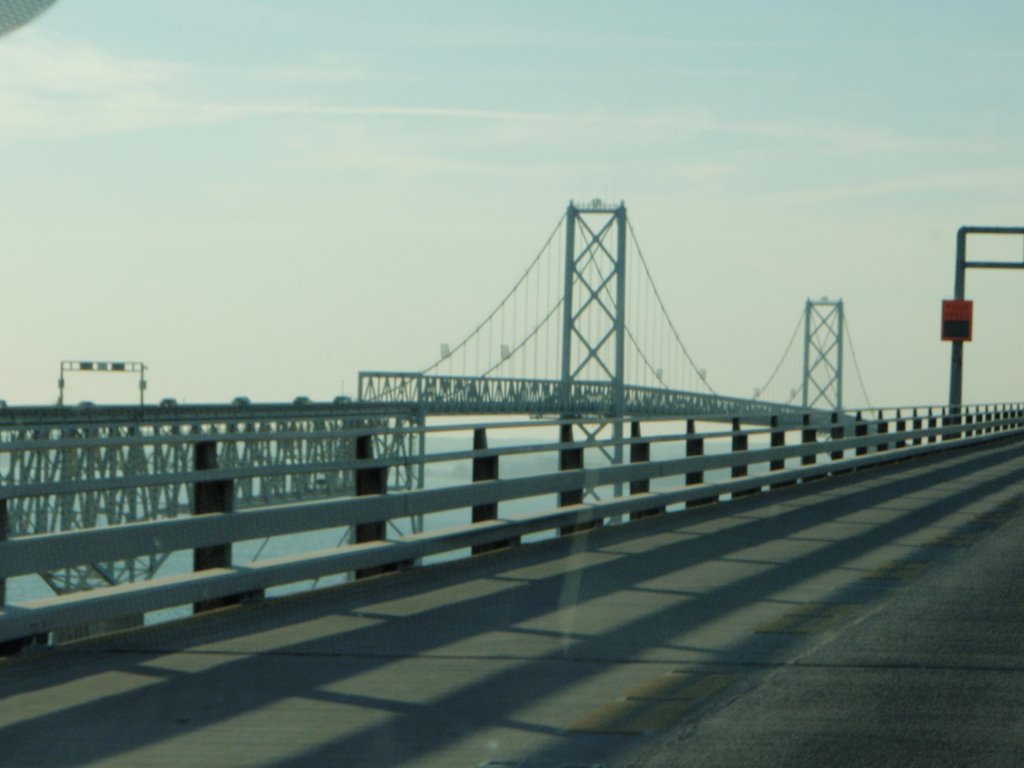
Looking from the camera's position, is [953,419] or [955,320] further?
[955,320]

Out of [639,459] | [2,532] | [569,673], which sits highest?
[2,532]

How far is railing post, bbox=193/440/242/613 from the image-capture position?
9836mm

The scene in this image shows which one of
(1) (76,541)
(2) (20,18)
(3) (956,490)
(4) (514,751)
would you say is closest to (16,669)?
(1) (76,541)

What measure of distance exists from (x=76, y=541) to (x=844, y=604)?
4.52 metres

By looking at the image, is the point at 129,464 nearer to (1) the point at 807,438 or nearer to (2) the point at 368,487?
(1) the point at 807,438

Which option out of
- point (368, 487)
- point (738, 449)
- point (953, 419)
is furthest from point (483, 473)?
point (953, 419)

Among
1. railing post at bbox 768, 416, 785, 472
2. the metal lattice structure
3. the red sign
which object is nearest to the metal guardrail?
railing post at bbox 768, 416, 785, 472

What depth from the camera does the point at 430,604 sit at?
1041 centimetres

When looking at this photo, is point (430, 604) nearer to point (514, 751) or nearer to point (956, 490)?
point (514, 751)

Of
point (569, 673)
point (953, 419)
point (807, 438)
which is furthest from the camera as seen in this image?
point (953, 419)

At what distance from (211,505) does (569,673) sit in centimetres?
288

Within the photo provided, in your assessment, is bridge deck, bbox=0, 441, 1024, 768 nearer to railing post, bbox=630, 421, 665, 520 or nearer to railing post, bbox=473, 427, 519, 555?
railing post, bbox=473, 427, 519, 555

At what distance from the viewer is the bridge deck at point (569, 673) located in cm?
616

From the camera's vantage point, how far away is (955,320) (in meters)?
45.5
